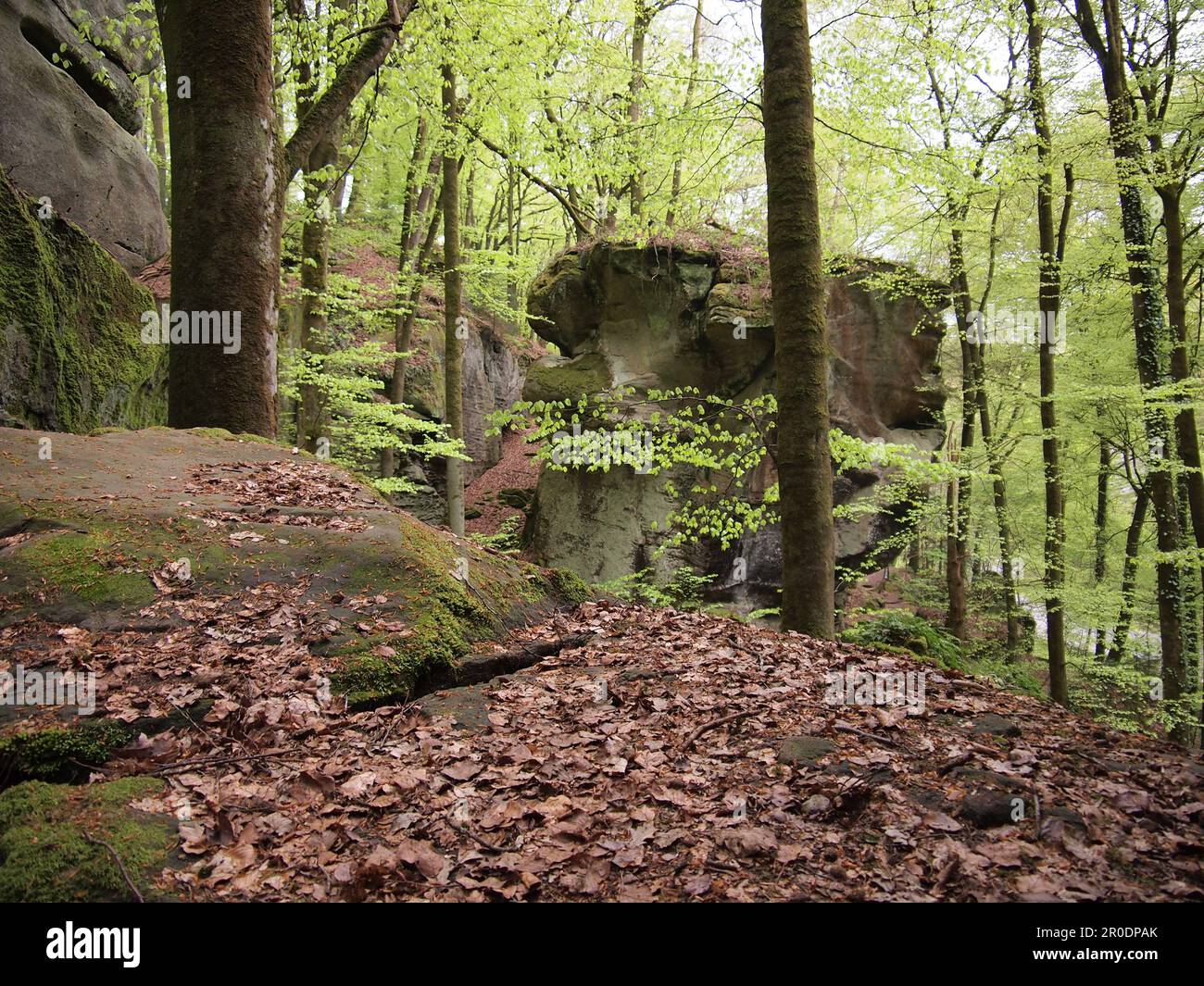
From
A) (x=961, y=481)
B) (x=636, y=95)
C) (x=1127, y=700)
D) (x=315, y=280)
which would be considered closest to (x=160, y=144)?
(x=315, y=280)

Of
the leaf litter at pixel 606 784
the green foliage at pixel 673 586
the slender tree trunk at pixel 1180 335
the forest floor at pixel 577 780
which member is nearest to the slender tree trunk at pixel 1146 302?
the slender tree trunk at pixel 1180 335

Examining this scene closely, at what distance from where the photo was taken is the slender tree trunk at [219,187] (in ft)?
20.2

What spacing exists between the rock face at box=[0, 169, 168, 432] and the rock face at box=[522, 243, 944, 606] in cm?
871

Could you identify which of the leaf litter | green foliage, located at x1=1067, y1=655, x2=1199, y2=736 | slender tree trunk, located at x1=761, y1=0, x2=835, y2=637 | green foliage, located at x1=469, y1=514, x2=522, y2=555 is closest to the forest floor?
the leaf litter

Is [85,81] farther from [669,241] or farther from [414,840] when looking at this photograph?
[414,840]

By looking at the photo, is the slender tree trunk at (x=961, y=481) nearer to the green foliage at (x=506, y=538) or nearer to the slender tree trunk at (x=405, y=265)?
the green foliage at (x=506, y=538)

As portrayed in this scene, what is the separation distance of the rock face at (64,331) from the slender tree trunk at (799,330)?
24.3 ft

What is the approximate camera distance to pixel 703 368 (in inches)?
597

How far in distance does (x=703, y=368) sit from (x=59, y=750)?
548 inches

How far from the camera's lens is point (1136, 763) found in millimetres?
2949

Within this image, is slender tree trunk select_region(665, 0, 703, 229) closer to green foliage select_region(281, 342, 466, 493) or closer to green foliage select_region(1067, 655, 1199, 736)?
green foliage select_region(281, 342, 466, 493)
